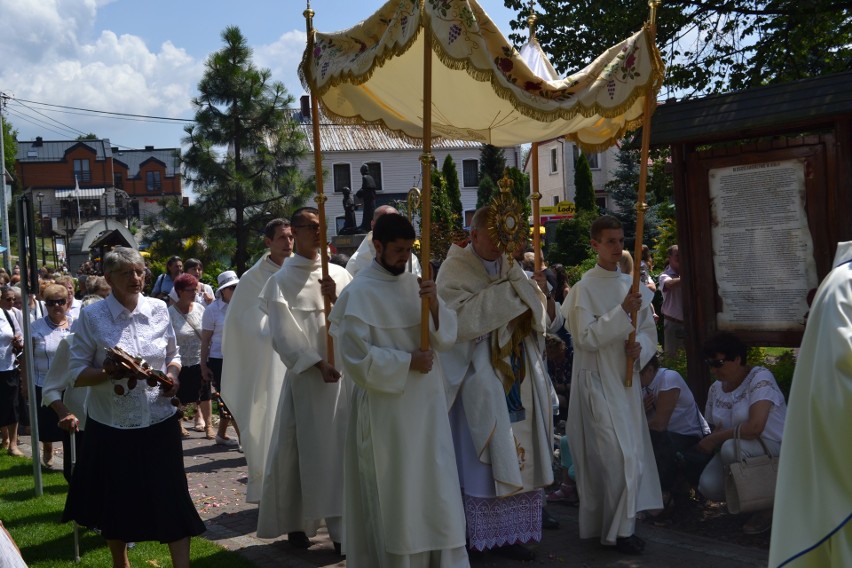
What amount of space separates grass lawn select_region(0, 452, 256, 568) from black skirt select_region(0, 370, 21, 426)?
66.3 inches

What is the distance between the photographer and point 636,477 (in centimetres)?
641

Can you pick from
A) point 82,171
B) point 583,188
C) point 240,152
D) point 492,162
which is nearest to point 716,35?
point 240,152

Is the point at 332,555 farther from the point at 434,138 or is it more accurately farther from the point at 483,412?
the point at 434,138

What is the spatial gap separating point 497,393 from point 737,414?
6.22 feet

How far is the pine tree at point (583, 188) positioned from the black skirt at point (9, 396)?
34.6 m

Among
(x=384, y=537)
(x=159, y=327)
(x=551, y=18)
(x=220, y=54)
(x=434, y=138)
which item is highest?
(x=220, y=54)

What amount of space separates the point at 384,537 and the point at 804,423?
8.69ft

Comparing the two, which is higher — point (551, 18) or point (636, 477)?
point (551, 18)

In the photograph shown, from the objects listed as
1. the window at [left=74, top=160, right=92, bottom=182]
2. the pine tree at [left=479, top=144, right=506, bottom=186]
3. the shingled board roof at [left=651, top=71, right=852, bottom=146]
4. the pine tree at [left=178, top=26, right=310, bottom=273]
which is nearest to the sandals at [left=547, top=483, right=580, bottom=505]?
the shingled board roof at [left=651, top=71, right=852, bottom=146]

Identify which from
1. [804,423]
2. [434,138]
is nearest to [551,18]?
[434,138]

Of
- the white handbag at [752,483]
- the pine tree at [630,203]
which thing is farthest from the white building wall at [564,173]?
the white handbag at [752,483]

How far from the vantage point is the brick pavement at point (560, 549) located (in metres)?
6.14

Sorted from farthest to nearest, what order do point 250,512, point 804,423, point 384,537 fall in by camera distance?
1. point 250,512
2. point 384,537
3. point 804,423

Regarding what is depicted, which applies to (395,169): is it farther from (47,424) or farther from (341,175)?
(47,424)
